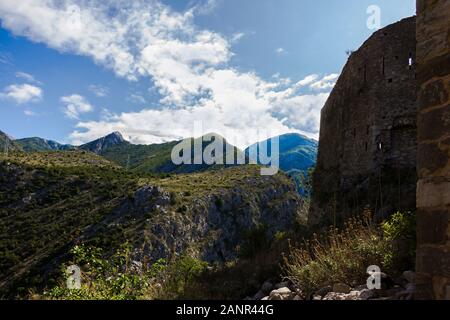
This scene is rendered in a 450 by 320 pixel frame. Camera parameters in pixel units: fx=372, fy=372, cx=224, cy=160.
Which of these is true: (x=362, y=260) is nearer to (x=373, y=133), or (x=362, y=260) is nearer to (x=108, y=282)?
(x=108, y=282)

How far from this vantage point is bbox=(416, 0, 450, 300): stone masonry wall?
2.83 metres

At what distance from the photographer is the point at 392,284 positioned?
440 cm

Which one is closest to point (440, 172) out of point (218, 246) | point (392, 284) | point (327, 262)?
point (392, 284)

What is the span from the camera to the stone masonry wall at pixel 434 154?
283 cm

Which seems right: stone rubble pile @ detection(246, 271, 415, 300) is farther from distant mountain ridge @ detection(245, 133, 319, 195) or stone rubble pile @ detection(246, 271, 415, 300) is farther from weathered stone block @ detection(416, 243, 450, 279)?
distant mountain ridge @ detection(245, 133, 319, 195)

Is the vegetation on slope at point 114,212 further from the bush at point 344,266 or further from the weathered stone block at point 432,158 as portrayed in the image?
the weathered stone block at point 432,158

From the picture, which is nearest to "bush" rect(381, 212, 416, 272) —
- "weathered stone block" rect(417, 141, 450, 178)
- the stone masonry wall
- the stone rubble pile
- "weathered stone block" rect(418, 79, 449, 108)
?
the stone rubble pile

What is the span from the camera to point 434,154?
2.97 meters

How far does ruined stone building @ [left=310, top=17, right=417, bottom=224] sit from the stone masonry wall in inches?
371

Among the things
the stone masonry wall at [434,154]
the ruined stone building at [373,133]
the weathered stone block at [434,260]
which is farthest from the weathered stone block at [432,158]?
the ruined stone building at [373,133]

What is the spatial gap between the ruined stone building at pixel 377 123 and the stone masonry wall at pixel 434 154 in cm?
944

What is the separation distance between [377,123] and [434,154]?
12110 mm

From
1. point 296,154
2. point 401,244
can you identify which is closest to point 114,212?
point 401,244

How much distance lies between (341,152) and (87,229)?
37.0m
